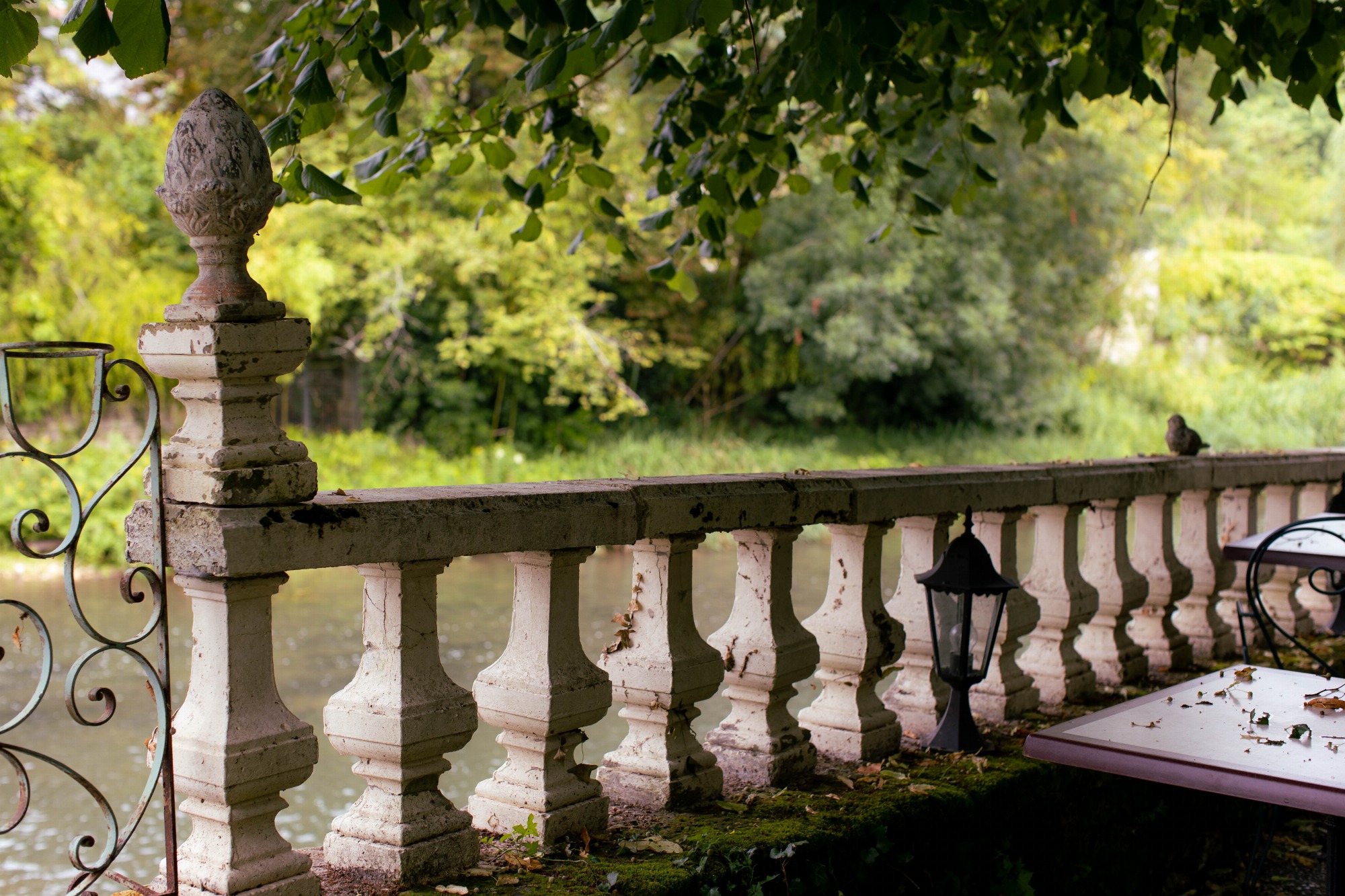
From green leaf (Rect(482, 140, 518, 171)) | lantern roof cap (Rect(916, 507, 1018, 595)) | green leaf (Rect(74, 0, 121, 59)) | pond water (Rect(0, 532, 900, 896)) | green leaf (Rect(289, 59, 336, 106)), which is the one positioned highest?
green leaf (Rect(482, 140, 518, 171))

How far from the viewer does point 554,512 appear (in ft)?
7.07

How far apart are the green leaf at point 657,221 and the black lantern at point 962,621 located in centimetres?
178

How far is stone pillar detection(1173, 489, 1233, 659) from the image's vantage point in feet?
14.9

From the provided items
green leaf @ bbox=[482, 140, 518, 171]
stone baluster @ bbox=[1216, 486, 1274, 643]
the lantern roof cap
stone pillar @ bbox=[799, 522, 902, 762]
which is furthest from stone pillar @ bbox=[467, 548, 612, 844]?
stone baluster @ bbox=[1216, 486, 1274, 643]

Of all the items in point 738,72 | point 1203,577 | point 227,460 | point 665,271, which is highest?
point 738,72

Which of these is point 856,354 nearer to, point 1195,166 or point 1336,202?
point 1195,166

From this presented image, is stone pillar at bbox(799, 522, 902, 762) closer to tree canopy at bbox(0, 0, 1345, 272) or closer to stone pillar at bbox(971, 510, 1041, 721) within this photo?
stone pillar at bbox(971, 510, 1041, 721)

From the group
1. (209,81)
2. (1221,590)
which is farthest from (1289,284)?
(1221,590)

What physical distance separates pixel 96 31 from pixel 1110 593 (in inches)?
133

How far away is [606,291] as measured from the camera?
19.7 metres

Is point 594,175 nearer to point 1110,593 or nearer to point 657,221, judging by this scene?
point 657,221

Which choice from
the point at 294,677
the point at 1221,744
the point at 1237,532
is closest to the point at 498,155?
the point at 1221,744

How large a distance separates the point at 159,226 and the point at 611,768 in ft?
56.2

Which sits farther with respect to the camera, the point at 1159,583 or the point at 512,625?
the point at 1159,583
